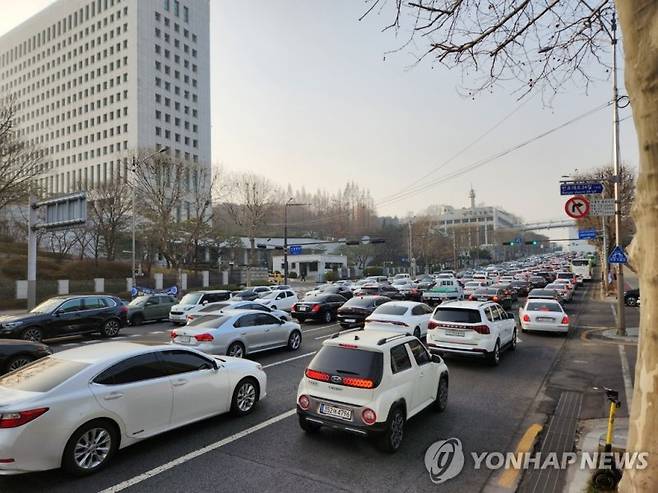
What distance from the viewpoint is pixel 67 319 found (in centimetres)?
1588

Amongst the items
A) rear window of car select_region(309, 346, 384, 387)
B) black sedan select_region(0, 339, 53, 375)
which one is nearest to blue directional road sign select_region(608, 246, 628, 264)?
rear window of car select_region(309, 346, 384, 387)

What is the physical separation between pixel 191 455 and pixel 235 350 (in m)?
6.01

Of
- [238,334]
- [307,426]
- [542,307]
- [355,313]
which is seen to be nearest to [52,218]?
[355,313]

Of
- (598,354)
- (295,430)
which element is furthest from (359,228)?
(295,430)

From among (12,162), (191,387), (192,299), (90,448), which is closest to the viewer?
(90,448)

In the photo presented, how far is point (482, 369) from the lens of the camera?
1120 centimetres

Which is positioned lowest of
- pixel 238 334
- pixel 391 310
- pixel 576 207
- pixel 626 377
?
pixel 626 377

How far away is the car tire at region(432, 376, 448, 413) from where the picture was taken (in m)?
7.61

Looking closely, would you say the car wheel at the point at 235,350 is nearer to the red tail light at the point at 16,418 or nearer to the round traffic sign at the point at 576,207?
the red tail light at the point at 16,418

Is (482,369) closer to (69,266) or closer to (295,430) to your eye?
(295,430)

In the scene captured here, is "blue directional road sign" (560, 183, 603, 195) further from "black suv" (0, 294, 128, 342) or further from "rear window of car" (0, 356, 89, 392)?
"black suv" (0, 294, 128, 342)

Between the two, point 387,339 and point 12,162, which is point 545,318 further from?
point 12,162

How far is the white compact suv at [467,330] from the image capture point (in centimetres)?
1111

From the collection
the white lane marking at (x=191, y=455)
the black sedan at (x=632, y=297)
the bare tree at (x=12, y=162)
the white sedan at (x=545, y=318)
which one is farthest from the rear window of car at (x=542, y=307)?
the bare tree at (x=12, y=162)
